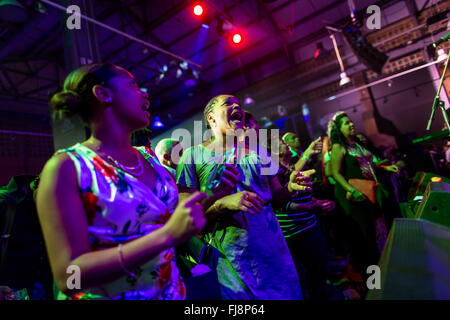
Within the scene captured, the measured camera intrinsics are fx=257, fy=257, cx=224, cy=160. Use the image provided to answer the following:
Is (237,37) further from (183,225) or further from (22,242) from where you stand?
(183,225)

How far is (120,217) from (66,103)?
45 centimetres

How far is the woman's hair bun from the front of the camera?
0.89m

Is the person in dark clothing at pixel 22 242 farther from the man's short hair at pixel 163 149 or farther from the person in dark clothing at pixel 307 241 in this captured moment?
the person in dark clothing at pixel 307 241

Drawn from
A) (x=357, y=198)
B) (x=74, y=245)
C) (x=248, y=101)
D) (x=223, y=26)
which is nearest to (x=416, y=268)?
(x=74, y=245)

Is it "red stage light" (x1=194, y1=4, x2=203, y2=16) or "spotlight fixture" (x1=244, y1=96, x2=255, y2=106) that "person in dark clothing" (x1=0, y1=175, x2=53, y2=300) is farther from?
"spotlight fixture" (x1=244, y1=96, x2=255, y2=106)

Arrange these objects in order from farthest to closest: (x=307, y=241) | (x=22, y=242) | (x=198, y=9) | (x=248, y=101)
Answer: (x=248, y=101) < (x=198, y=9) < (x=307, y=241) < (x=22, y=242)

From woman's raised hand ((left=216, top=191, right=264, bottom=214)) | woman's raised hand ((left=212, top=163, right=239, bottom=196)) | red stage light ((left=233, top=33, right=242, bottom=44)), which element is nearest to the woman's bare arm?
woman's raised hand ((left=216, top=191, right=264, bottom=214))

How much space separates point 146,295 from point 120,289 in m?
0.08

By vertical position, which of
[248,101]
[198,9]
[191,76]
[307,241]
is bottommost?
[307,241]

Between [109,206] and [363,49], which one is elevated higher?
[363,49]

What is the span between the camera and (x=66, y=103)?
890 mm

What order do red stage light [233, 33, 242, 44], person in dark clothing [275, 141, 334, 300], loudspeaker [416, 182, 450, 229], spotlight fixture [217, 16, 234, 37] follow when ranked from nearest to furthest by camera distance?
loudspeaker [416, 182, 450, 229] < person in dark clothing [275, 141, 334, 300] < spotlight fixture [217, 16, 234, 37] < red stage light [233, 33, 242, 44]

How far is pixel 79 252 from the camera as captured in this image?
0.70m

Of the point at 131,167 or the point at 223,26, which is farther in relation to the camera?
the point at 223,26
